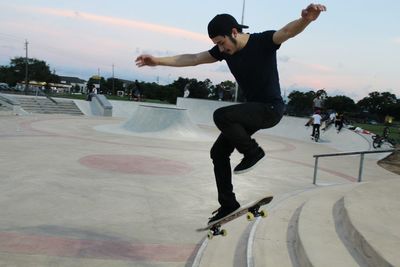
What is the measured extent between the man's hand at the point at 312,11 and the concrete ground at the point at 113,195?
3.06 meters

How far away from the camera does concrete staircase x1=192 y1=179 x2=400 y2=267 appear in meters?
3.82

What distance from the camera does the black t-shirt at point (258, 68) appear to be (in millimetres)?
3715

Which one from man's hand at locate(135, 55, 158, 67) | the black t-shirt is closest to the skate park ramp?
man's hand at locate(135, 55, 158, 67)

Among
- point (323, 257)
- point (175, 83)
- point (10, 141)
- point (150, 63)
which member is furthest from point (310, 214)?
point (175, 83)

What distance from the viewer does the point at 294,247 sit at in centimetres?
477

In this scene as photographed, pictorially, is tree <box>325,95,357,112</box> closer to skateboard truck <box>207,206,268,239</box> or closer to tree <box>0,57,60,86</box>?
tree <box>0,57,60,86</box>

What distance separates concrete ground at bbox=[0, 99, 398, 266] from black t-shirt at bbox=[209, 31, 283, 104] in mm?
2218

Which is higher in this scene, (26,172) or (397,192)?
(397,192)

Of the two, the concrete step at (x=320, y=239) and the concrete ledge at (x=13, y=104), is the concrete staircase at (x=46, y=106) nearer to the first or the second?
the concrete ledge at (x=13, y=104)

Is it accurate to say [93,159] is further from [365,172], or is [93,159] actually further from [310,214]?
[365,172]

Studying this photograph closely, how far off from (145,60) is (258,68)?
144 centimetres

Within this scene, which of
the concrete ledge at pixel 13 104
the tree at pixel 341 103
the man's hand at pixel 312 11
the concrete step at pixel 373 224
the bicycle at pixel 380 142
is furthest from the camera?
the tree at pixel 341 103

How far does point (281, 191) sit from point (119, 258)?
5516 mm

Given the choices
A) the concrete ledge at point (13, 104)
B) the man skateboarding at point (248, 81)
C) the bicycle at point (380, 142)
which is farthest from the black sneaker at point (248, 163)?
the concrete ledge at point (13, 104)
